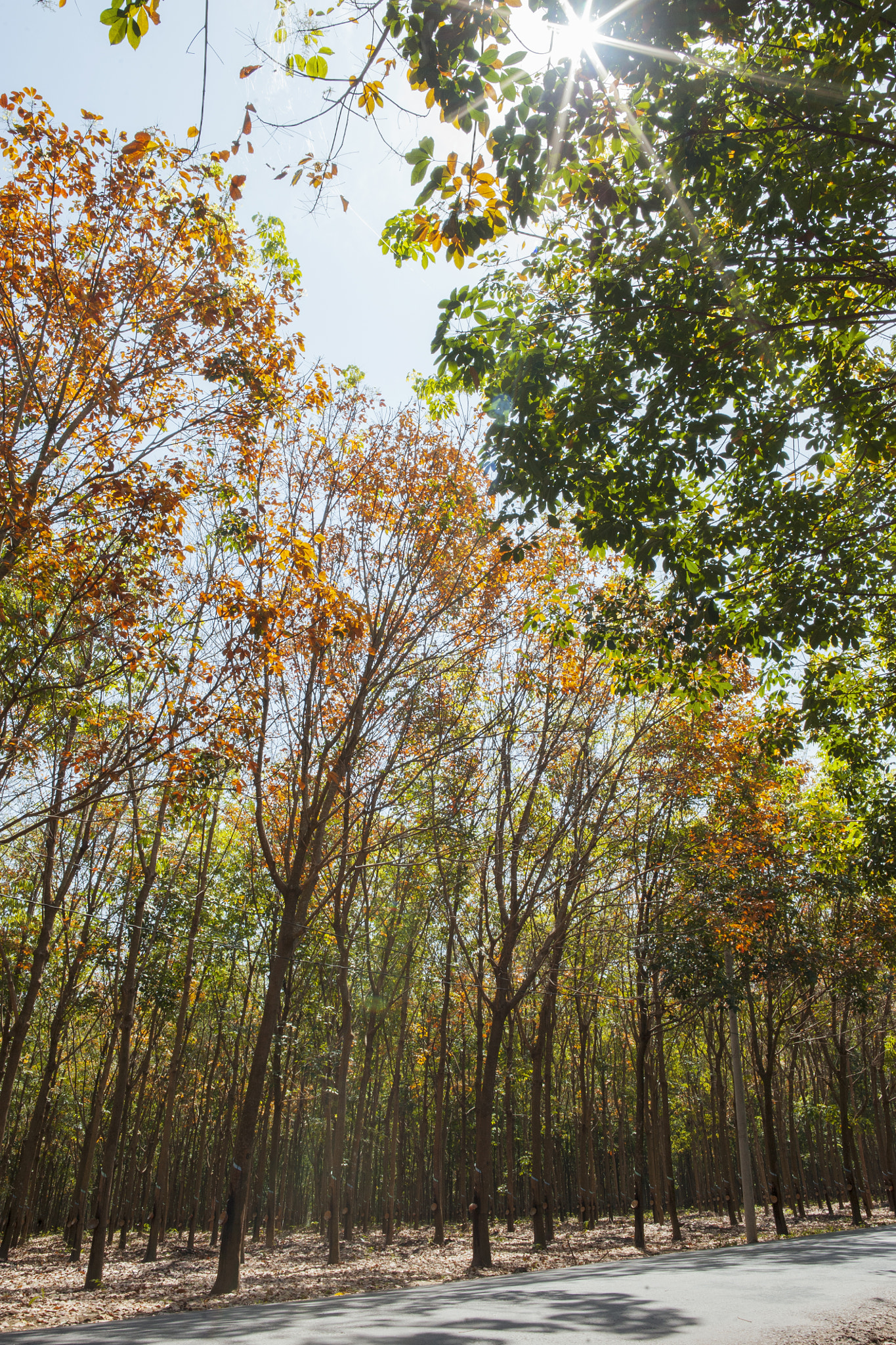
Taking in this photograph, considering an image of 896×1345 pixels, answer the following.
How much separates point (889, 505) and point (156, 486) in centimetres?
784

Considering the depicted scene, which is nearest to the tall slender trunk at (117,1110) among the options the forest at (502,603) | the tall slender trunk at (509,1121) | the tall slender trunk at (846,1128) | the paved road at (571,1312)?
the forest at (502,603)

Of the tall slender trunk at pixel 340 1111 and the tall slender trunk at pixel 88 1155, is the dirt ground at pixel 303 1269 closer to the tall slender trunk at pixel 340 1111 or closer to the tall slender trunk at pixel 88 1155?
the tall slender trunk at pixel 88 1155

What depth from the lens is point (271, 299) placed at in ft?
27.7

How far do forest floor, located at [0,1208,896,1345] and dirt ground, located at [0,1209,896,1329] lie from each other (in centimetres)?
3

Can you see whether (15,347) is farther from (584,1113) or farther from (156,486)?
(584,1113)

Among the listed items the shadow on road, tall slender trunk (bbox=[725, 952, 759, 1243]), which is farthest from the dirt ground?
tall slender trunk (bbox=[725, 952, 759, 1243])

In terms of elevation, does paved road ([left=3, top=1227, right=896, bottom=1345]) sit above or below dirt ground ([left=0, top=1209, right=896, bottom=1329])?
above

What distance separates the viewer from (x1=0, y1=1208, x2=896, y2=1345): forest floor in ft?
34.3

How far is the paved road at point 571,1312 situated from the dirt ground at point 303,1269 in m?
0.78

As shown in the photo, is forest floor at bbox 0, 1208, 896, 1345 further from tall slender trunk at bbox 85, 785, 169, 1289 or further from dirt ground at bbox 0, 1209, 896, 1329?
tall slender trunk at bbox 85, 785, 169, 1289

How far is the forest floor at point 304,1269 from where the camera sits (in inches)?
411

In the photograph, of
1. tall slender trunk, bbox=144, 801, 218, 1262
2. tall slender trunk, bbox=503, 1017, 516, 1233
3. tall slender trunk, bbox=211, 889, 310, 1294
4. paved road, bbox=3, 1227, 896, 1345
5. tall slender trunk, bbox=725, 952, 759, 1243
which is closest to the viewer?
paved road, bbox=3, 1227, 896, 1345

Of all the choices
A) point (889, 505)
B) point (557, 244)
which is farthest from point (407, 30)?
point (889, 505)

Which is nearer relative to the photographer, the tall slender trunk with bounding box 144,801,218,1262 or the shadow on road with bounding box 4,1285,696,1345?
the shadow on road with bounding box 4,1285,696,1345
